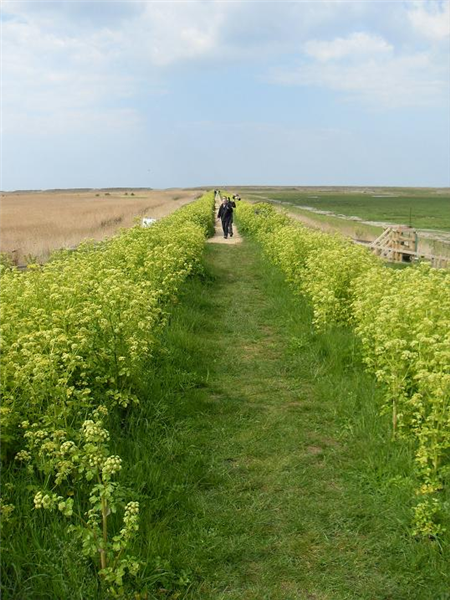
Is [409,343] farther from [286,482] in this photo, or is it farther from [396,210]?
[396,210]

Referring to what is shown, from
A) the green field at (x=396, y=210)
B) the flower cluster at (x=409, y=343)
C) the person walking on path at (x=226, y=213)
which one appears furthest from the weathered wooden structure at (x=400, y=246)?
the green field at (x=396, y=210)

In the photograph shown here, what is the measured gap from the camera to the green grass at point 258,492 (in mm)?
3447

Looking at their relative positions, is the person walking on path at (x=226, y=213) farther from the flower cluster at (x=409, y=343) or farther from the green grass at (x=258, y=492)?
the green grass at (x=258, y=492)

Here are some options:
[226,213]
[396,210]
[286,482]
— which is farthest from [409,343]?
[396,210]

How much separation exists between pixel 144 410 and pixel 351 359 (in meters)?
3.02

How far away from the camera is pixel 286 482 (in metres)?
4.70

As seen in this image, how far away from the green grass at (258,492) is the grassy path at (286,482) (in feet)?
0.04

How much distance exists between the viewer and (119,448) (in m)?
4.73

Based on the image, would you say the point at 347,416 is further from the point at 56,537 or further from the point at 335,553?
the point at 56,537

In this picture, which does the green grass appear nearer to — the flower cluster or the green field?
the flower cluster

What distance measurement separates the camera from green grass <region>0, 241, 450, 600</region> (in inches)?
136

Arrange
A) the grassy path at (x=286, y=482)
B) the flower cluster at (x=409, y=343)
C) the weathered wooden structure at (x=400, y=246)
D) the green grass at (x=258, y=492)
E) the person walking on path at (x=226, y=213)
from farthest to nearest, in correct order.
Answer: the person walking on path at (x=226, y=213) < the weathered wooden structure at (x=400, y=246) < the flower cluster at (x=409, y=343) < the grassy path at (x=286, y=482) < the green grass at (x=258, y=492)

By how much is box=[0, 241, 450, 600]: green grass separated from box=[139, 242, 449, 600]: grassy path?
0.01 meters

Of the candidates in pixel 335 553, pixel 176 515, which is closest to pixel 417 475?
pixel 335 553
